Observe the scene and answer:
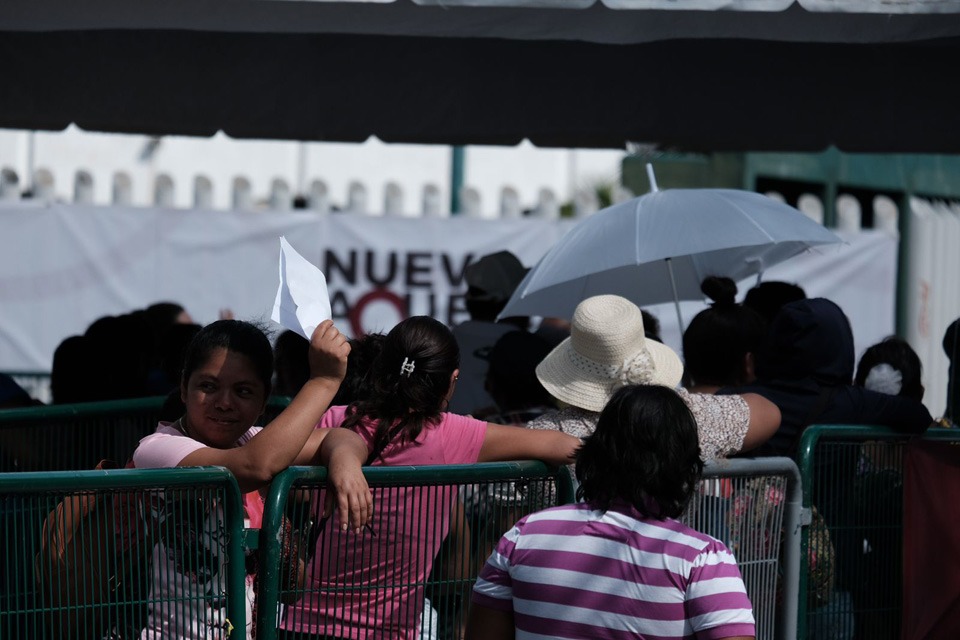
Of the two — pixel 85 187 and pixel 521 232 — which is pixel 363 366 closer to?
pixel 521 232

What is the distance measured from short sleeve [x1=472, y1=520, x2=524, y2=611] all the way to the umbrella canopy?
2.66m

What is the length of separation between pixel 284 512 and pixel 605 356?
1.29 metres

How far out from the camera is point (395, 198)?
46.7 ft

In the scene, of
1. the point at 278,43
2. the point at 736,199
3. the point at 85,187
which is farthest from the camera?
the point at 85,187

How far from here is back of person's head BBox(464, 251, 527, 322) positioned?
23.1 ft

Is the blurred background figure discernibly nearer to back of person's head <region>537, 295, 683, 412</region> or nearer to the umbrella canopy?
the umbrella canopy

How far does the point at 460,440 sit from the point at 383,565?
45 cm

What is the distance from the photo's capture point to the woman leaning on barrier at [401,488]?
3.70 m

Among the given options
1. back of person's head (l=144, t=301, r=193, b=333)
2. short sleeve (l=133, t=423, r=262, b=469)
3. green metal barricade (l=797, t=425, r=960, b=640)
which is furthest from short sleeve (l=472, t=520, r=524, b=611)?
back of person's head (l=144, t=301, r=193, b=333)

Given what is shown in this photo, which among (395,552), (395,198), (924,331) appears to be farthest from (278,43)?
(924,331)

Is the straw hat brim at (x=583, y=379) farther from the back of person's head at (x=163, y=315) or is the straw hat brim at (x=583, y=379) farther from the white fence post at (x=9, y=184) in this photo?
the white fence post at (x=9, y=184)

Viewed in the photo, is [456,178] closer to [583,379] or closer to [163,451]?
[583,379]

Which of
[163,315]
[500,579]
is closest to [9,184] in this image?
[163,315]

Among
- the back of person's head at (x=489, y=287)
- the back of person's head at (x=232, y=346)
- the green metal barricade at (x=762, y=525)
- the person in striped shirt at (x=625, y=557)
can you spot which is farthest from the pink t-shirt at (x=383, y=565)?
the back of person's head at (x=489, y=287)
